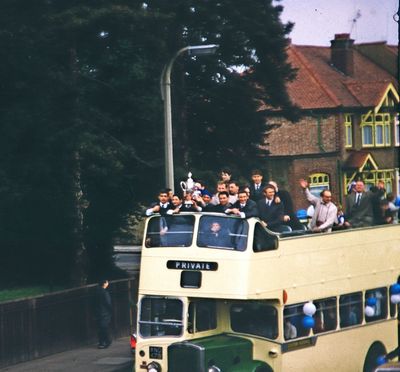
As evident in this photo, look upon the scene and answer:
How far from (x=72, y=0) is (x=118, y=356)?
10396 millimetres

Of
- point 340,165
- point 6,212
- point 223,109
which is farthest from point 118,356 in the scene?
point 340,165

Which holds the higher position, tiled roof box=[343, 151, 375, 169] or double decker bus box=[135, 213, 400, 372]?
tiled roof box=[343, 151, 375, 169]

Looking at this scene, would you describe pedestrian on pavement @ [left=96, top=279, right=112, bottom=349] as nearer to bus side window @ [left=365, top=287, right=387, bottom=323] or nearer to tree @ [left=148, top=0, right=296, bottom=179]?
tree @ [left=148, top=0, right=296, bottom=179]

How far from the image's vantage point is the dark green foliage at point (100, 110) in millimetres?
32562

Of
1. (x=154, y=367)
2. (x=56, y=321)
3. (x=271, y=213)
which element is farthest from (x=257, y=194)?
(x=56, y=321)

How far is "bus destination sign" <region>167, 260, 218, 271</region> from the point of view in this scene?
1984cm

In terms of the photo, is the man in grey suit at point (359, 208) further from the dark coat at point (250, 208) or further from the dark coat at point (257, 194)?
the dark coat at point (250, 208)

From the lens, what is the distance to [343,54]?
6731cm

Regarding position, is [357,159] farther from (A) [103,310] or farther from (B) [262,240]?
Result: (B) [262,240]

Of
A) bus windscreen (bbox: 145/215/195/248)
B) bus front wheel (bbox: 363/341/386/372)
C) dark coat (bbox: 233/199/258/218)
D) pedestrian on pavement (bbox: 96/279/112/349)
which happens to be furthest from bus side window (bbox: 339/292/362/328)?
pedestrian on pavement (bbox: 96/279/112/349)

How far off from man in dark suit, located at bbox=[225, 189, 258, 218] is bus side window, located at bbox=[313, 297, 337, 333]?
90.4 inches

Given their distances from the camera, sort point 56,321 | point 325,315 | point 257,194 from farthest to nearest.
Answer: point 56,321
point 325,315
point 257,194

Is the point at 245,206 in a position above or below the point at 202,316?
above

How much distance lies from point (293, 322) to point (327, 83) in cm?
4548
